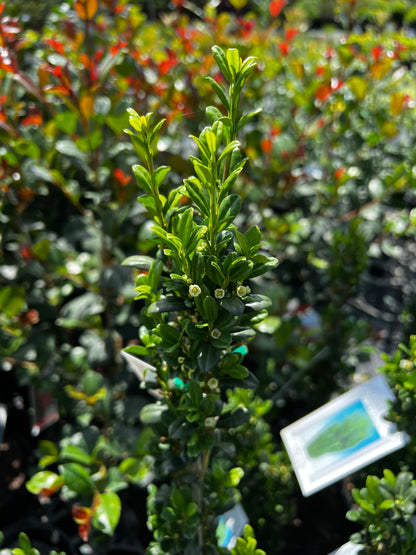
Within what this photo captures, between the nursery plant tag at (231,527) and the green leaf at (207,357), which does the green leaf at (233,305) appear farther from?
the nursery plant tag at (231,527)

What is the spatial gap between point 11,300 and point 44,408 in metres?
0.38

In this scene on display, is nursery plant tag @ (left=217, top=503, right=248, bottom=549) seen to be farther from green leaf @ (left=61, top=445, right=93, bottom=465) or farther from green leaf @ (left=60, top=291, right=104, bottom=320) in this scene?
green leaf @ (left=60, top=291, right=104, bottom=320)

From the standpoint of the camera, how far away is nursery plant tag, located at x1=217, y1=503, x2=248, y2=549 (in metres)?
1.11

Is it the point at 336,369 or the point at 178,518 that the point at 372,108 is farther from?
the point at 178,518

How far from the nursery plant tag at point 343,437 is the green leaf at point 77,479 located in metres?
0.49

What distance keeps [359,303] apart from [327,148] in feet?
2.31

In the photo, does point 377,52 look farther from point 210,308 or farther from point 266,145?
point 210,308

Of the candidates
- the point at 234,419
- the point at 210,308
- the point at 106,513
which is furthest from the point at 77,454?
the point at 210,308

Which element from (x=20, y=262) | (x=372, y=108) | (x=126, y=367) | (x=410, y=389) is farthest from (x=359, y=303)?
(x=20, y=262)

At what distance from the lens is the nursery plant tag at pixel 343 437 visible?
105 centimetres

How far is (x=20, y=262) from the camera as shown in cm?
166

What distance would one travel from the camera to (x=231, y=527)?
3.78 ft

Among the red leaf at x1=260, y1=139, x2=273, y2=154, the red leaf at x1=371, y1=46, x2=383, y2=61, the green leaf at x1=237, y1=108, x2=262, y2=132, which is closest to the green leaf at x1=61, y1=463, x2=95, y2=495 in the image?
the green leaf at x1=237, y1=108, x2=262, y2=132

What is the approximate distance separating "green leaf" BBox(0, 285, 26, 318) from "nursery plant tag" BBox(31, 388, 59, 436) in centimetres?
30
